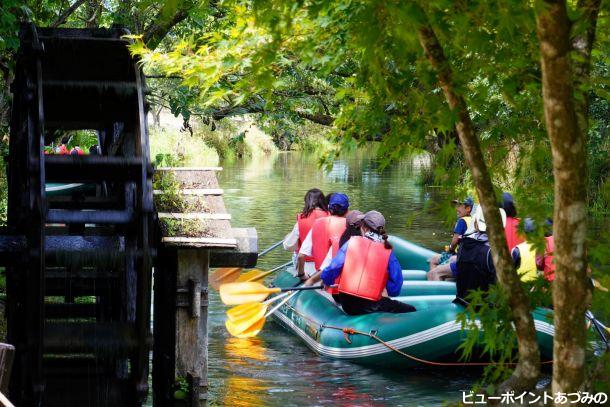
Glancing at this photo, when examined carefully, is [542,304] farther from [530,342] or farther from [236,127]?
[236,127]

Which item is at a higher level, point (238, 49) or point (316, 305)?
point (238, 49)

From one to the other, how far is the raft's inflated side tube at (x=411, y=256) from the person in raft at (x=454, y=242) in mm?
618

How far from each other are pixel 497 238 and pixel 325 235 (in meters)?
6.72

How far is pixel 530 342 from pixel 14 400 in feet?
15.0

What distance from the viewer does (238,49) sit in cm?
A: 491

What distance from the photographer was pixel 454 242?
38.1 feet

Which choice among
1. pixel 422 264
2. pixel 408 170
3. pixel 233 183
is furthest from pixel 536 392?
pixel 408 170

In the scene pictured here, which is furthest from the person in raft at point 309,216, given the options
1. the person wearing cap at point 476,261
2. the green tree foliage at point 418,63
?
the green tree foliage at point 418,63

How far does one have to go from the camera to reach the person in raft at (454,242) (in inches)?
443

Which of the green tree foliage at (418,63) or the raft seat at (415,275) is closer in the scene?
the green tree foliage at (418,63)

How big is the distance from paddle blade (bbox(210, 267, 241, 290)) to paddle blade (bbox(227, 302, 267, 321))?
1683 millimetres

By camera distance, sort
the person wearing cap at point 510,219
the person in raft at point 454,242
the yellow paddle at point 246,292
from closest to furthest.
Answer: the person wearing cap at point 510,219 → the yellow paddle at point 246,292 → the person in raft at point 454,242

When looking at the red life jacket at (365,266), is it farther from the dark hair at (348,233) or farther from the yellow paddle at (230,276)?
the yellow paddle at (230,276)

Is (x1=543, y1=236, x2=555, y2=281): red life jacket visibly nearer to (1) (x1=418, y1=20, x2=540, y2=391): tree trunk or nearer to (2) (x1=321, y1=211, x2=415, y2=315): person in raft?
(1) (x1=418, y1=20, x2=540, y2=391): tree trunk
